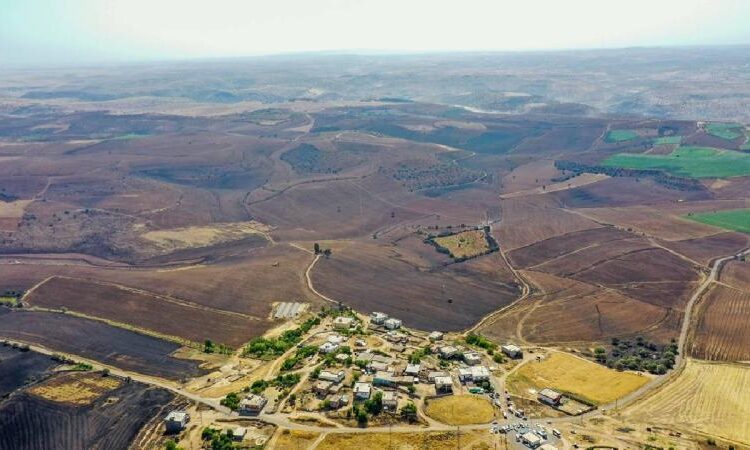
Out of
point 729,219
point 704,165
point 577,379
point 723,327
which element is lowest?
point 723,327

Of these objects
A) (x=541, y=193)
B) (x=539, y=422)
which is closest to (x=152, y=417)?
(x=539, y=422)

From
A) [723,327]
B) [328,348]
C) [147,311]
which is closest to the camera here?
[328,348]

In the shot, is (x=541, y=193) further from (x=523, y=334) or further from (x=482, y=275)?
(x=523, y=334)

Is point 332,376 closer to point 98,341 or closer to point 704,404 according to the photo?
point 98,341

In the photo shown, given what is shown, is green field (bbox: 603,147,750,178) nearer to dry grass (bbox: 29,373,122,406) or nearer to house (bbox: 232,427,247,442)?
house (bbox: 232,427,247,442)

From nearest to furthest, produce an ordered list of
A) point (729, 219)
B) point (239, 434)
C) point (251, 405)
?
point (239, 434), point (251, 405), point (729, 219)

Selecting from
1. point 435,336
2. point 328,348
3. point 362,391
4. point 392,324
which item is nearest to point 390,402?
point 362,391
